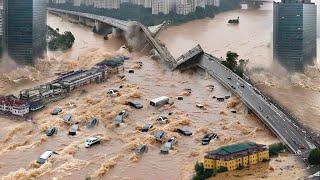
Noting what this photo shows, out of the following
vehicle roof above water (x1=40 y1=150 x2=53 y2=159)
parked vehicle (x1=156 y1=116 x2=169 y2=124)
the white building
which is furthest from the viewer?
the white building

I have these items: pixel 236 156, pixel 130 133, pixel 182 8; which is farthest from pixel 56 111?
pixel 182 8

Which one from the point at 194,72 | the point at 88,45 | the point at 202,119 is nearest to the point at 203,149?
the point at 202,119

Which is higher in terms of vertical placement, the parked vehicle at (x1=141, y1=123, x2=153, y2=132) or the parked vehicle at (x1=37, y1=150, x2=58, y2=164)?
the parked vehicle at (x1=141, y1=123, x2=153, y2=132)

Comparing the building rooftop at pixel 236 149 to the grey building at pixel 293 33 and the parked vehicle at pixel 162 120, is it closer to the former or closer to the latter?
the parked vehicle at pixel 162 120

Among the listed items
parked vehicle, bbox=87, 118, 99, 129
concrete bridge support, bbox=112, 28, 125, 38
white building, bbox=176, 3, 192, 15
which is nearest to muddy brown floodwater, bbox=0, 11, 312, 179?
parked vehicle, bbox=87, 118, 99, 129

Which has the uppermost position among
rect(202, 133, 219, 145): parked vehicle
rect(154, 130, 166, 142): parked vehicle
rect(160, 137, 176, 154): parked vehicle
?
rect(154, 130, 166, 142): parked vehicle

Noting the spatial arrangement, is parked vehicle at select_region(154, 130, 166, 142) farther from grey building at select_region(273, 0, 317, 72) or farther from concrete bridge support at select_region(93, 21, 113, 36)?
concrete bridge support at select_region(93, 21, 113, 36)

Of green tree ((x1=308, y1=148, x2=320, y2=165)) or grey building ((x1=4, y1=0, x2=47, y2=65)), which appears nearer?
green tree ((x1=308, y1=148, x2=320, y2=165))

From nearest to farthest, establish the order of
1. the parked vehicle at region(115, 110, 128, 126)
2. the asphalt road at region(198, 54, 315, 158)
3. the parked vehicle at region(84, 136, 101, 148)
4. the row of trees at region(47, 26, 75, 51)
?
1. the asphalt road at region(198, 54, 315, 158)
2. the parked vehicle at region(84, 136, 101, 148)
3. the parked vehicle at region(115, 110, 128, 126)
4. the row of trees at region(47, 26, 75, 51)
